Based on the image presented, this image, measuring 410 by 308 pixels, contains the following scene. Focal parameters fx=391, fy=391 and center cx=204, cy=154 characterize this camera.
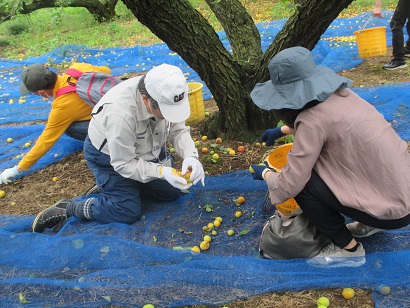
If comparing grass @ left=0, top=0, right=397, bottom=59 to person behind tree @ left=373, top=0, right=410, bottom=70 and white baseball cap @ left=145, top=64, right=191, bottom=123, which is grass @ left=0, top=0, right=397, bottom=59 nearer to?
person behind tree @ left=373, top=0, right=410, bottom=70

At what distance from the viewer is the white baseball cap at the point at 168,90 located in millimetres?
2180

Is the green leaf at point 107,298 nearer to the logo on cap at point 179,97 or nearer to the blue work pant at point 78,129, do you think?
the logo on cap at point 179,97

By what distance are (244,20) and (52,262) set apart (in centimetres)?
298

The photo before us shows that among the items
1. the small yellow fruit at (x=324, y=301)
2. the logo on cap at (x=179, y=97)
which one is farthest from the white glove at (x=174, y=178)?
the small yellow fruit at (x=324, y=301)

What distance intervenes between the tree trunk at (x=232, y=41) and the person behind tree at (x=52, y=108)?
94cm

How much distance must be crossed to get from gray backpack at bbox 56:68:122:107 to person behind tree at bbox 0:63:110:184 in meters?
0.05

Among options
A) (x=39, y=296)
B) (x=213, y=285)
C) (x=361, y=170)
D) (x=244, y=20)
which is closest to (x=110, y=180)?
(x=39, y=296)

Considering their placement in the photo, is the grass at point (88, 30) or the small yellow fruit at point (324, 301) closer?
the small yellow fruit at point (324, 301)

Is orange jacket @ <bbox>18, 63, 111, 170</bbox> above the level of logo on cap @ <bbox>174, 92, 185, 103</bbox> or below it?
below

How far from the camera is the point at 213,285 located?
2.08m

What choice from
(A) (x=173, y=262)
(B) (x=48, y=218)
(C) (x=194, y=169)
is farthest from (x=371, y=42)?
(B) (x=48, y=218)

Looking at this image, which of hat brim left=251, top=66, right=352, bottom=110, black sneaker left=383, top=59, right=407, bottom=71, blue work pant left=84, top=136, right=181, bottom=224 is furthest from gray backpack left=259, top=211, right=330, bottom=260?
black sneaker left=383, top=59, right=407, bottom=71

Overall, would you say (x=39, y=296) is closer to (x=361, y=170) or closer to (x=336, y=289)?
(x=336, y=289)

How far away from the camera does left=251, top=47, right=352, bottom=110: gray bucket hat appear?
1.80m
